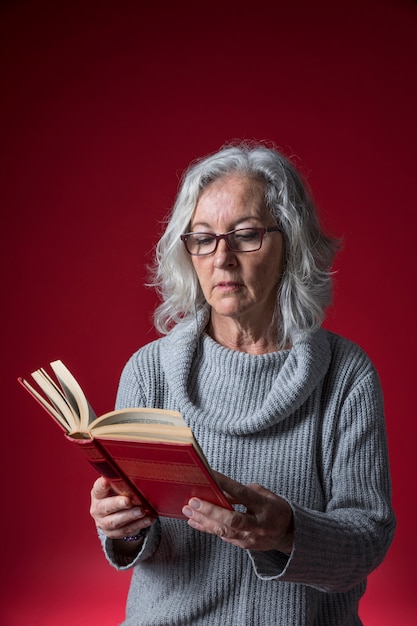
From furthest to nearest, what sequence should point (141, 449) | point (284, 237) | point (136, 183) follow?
point (136, 183) < point (284, 237) < point (141, 449)

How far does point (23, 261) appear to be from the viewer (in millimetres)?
2885

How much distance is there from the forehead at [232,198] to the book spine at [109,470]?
62 cm

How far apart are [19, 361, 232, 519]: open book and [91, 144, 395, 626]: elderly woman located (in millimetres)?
107

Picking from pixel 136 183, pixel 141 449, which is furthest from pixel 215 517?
pixel 136 183

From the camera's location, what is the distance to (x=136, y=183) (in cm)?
295

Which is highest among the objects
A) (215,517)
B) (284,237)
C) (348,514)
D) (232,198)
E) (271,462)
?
(232,198)

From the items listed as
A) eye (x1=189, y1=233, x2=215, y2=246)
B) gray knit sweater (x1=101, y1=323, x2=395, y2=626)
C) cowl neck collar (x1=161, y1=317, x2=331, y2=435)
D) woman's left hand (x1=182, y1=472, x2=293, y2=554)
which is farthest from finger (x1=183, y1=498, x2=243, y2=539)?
eye (x1=189, y1=233, x2=215, y2=246)

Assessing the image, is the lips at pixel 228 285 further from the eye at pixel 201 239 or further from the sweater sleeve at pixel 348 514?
the sweater sleeve at pixel 348 514

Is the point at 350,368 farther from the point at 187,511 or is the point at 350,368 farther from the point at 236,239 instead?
the point at 187,511

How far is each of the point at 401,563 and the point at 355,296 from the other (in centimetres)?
98

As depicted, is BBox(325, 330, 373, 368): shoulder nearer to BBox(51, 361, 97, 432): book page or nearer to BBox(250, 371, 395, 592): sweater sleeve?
BBox(250, 371, 395, 592): sweater sleeve

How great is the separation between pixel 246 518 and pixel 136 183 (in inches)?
74.0

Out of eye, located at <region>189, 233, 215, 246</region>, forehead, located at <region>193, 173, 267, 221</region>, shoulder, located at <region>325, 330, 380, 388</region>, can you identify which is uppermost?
forehead, located at <region>193, 173, 267, 221</region>

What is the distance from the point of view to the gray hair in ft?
5.74
